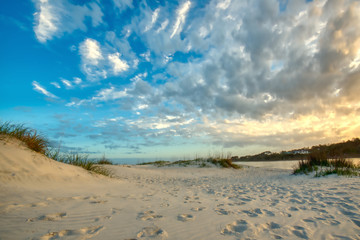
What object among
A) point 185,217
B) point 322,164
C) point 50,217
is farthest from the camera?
point 322,164

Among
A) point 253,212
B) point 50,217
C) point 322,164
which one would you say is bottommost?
point 253,212

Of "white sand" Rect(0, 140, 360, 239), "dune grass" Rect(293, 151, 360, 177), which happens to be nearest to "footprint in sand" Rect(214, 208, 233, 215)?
"white sand" Rect(0, 140, 360, 239)

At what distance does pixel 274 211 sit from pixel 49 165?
5.51 metres

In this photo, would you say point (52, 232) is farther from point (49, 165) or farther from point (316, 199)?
point (316, 199)

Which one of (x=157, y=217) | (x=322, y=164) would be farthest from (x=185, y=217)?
(x=322, y=164)

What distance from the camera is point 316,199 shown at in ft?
12.6

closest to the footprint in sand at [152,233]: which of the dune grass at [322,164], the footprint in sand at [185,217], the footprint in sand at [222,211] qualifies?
the footprint in sand at [185,217]

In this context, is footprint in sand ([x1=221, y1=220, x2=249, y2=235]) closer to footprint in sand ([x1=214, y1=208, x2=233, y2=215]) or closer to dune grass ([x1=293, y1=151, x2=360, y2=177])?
footprint in sand ([x1=214, y1=208, x2=233, y2=215])

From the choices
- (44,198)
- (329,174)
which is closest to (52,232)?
(44,198)

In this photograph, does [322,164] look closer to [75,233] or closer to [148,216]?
[148,216]

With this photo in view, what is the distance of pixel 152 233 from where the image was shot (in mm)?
Answer: 2088

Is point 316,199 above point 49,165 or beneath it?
beneath

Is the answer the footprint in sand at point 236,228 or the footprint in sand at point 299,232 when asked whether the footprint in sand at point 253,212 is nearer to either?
the footprint in sand at point 236,228

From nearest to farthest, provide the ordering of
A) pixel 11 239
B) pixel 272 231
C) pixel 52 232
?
pixel 11 239, pixel 52 232, pixel 272 231
